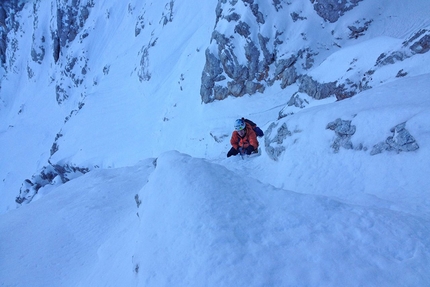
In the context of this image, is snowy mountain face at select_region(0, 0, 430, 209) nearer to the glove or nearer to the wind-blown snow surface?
the glove

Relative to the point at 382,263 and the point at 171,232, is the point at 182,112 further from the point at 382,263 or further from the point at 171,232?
the point at 382,263

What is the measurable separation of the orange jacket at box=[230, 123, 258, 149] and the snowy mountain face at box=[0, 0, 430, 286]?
0.45 m

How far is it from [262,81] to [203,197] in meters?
12.3

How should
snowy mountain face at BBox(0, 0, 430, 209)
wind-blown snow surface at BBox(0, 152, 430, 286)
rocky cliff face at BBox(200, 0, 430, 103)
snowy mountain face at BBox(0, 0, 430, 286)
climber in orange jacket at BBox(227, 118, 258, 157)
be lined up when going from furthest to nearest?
1. rocky cliff face at BBox(200, 0, 430, 103)
2. snowy mountain face at BBox(0, 0, 430, 209)
3. climber in orange jacket at BBox(227, 118, 258, 157)
4. snowy mountain face at BBox(0, 0, 430, 286)
5. wind-blown snow surface at BBox(0, 152, 430, 286)

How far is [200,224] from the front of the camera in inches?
116

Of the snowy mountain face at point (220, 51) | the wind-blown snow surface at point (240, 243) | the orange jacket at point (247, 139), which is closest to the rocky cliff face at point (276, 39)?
the snowy mountain face at point (220, 51)

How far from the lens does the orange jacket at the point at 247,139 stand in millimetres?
7704

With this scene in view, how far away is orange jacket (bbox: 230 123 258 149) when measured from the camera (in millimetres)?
7704

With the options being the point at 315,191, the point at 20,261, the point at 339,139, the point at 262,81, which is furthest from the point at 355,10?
the point at 20,261

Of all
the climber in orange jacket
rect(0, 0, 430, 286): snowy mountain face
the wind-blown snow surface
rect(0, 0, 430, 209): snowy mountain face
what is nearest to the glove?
the climber in orange jacket

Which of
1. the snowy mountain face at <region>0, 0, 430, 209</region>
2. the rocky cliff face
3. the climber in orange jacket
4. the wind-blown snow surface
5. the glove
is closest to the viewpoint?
the wind-blown snow surface

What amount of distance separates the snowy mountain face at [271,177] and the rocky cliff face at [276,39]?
0.06m

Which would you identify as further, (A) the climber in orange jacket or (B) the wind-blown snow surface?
(A) the climber in orange jacket

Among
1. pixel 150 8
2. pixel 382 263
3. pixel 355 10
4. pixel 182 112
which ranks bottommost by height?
pixel 182 112
